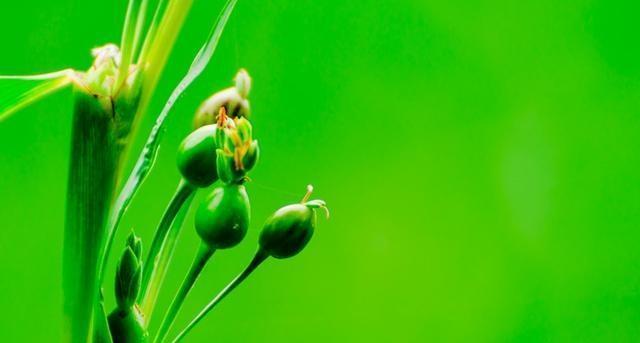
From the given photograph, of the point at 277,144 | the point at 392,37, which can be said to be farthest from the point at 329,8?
the point at 277,144

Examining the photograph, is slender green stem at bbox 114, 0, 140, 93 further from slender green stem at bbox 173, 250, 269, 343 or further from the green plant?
slender green stem at bbox 173, 250, 269, 343

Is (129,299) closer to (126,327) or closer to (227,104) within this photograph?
(126,327)

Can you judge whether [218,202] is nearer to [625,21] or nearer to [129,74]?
[129,74]

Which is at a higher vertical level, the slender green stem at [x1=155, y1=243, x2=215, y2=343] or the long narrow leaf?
the long narrow leaf

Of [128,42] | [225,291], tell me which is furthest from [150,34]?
[225,291]

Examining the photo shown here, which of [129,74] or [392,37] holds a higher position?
[392,37]

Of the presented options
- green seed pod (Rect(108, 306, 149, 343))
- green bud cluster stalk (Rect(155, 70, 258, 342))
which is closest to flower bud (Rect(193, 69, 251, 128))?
green bud cluster stalk (Rect(155, 70, 258, 342))
